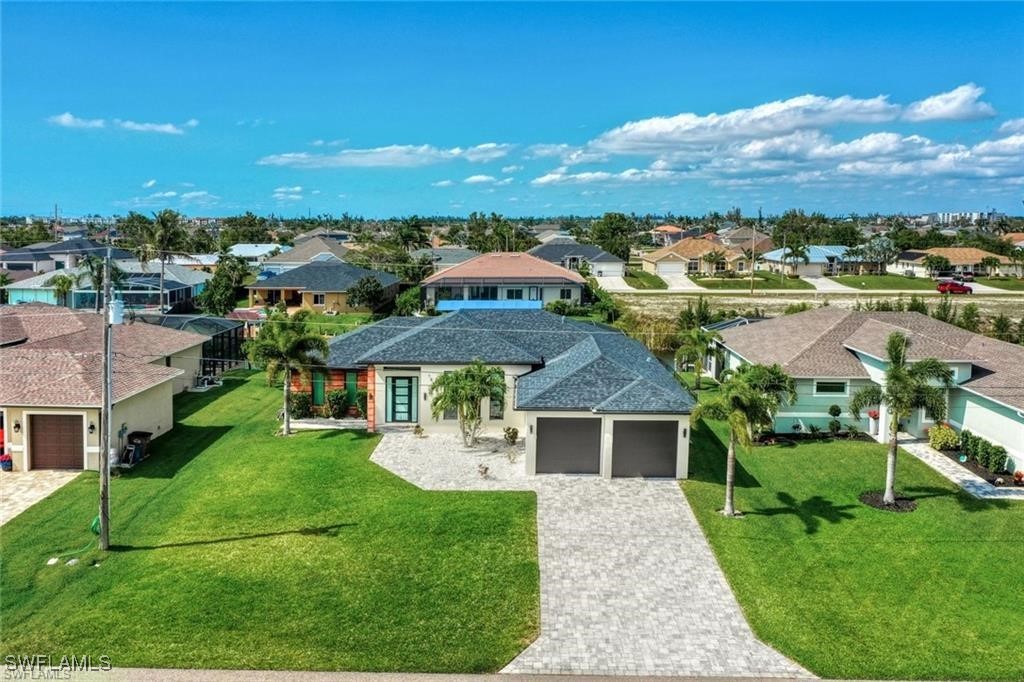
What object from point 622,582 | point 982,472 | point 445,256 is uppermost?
point 445,256

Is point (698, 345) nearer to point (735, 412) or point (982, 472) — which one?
point (982, 472)

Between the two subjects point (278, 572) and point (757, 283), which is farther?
point (757, 283)

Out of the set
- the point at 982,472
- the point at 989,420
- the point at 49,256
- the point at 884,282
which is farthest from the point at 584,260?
the point at 982,472

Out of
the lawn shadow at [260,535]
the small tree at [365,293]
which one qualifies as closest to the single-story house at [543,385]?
the lawn shadow at [260,535]

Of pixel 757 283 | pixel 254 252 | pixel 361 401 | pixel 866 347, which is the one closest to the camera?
pixel 866 347

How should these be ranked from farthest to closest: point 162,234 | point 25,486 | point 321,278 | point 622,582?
1. point 321,278
2. point 162,234
3. point 25,486
4. point 622,582

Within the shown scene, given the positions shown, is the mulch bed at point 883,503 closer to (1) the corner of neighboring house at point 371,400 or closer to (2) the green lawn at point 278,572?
(2) the green lawn at point 278,572

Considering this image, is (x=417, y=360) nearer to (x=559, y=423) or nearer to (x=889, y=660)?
(x=559, y=423)

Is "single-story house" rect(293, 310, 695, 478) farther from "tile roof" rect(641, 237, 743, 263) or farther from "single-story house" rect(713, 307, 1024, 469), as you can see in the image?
"tile roof" rect(641, 237, 743, 263)
